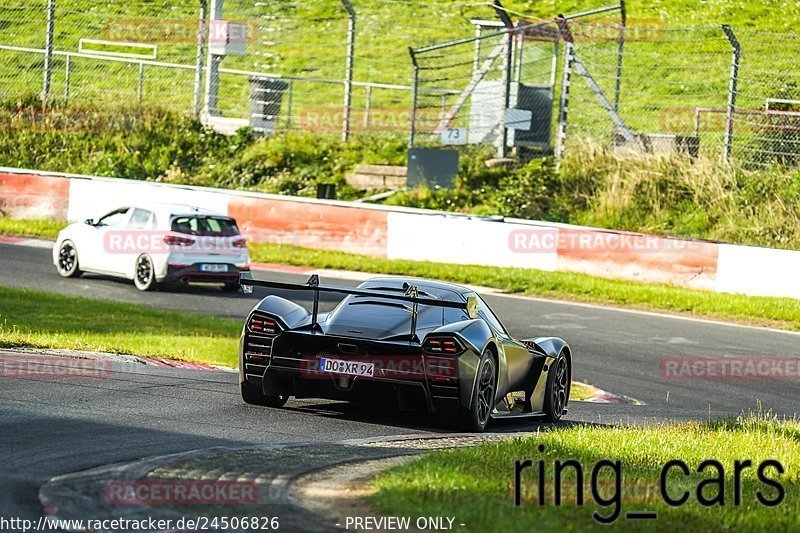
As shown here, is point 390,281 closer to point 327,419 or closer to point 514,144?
point 327,419

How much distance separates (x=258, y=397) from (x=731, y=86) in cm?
1743

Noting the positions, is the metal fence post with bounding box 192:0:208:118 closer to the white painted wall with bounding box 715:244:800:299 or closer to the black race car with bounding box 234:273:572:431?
the white painted wall with bounding box 715:244:800:299

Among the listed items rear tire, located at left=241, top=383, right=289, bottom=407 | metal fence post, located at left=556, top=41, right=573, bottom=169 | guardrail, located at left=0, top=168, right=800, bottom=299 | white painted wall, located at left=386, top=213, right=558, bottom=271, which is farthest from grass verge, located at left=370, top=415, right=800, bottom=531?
metal fence post, located at left=556, top=41, right=573, bottom=169

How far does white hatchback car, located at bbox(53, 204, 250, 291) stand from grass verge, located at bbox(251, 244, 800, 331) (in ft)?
10.6

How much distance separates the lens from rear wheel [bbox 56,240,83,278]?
20.7 metres

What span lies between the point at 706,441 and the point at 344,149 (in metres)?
21.0

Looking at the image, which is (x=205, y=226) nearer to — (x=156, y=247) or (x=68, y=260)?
(x=156, y=247)

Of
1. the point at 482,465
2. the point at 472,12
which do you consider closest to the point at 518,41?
the point at 472,12

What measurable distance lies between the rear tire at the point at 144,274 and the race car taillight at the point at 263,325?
1014cm

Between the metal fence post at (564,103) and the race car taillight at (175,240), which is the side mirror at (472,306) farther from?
the metal fence post at (564,103)

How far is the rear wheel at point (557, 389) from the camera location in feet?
37.2

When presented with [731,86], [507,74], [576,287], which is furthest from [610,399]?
[507,74]

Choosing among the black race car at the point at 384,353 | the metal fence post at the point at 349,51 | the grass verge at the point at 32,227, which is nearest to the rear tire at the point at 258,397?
the black race car at the point at 384,353

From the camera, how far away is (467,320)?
393 inches
